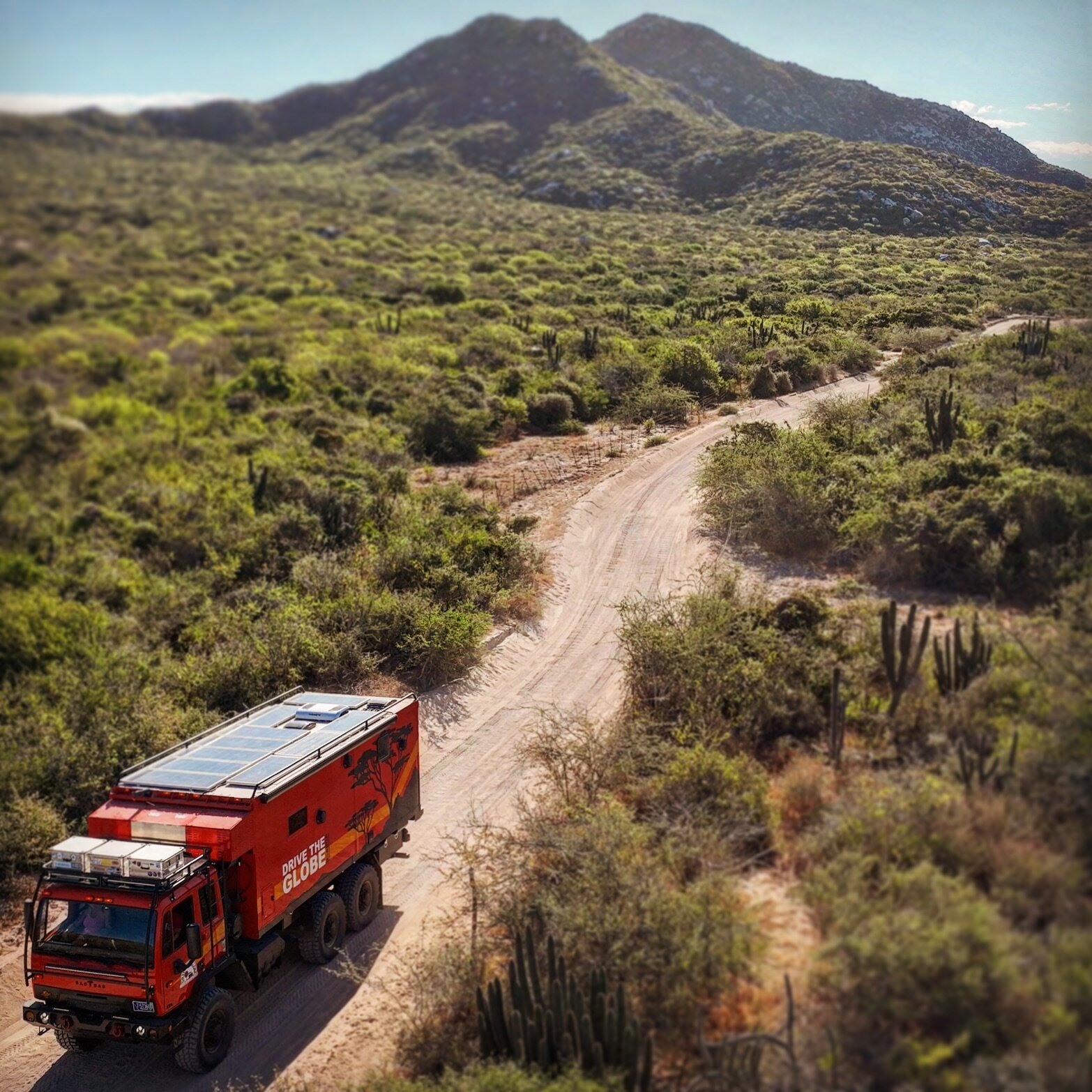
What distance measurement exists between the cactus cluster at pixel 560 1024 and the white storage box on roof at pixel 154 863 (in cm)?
345

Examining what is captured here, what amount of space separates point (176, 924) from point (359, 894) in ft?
10.7

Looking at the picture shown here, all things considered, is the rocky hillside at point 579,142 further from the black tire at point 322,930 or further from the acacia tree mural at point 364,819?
the black tire at point 322,930

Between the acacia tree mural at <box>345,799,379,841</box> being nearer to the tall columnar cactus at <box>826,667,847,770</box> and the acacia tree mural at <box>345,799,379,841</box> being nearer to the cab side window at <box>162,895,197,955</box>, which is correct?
the cab side window at <box>162,895,197,955</box>

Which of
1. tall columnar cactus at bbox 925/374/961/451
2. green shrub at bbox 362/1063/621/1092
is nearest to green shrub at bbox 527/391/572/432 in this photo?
tall columnar cactus at bbox 925/374/961/451

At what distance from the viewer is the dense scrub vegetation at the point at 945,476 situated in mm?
14250

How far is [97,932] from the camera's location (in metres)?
9.42

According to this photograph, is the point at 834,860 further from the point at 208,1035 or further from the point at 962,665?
the point at 208,1035

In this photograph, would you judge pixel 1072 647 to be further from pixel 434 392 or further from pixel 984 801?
pixel 434 392

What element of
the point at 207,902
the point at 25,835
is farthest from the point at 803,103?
the point at 207,902

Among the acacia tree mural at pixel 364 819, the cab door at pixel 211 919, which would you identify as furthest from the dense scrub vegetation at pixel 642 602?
the cab door at pixel 211 919

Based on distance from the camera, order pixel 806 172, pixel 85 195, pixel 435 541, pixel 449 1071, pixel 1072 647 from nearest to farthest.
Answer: pixel 449 1071 < pixel 1072 647 < pixel 85 195 < pixel 435 541 < pixel 806 172

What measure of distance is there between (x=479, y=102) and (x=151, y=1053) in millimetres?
70957

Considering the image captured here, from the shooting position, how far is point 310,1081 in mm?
10133

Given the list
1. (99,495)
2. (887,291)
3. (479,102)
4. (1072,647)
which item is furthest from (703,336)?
(479,102)
